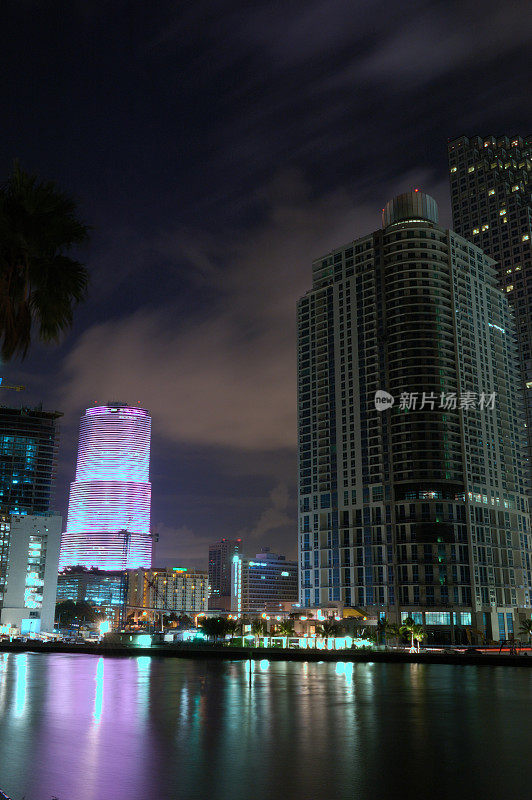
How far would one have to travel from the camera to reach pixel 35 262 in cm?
1655

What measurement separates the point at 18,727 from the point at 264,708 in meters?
17.4

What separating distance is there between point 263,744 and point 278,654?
385 feet

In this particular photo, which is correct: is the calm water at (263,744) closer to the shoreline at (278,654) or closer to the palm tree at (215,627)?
the shoreline at (278,654)

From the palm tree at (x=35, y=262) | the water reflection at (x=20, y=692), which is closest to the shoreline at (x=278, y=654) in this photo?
the water reflection at (x=20, y=692)

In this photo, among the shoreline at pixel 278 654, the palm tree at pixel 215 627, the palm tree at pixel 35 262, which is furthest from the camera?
the palm tree at pixel 215 627

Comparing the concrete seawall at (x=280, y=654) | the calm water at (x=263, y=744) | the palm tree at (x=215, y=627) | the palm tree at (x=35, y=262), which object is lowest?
the concrete seawall at (x=280, y=654)

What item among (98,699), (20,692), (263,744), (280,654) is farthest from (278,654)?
(263,744)

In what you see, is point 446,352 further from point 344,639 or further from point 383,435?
point 344,639

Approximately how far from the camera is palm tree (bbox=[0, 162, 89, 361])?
1568 cm

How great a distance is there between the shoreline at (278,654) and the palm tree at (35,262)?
80.0 metres

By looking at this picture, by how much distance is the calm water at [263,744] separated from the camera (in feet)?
77.2

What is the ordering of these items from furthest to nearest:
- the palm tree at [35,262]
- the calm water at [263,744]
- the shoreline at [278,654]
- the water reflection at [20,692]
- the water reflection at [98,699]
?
1. the shoreline at [278,654]
2. the water reflection at [20,692]
3. the water reflection at [98,699]
4. the calm water at [263,744]
5. the palm tree at [35,262]

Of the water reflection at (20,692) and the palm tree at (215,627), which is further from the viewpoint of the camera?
the palm tree at (215,627)

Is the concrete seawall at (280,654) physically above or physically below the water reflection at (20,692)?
below
